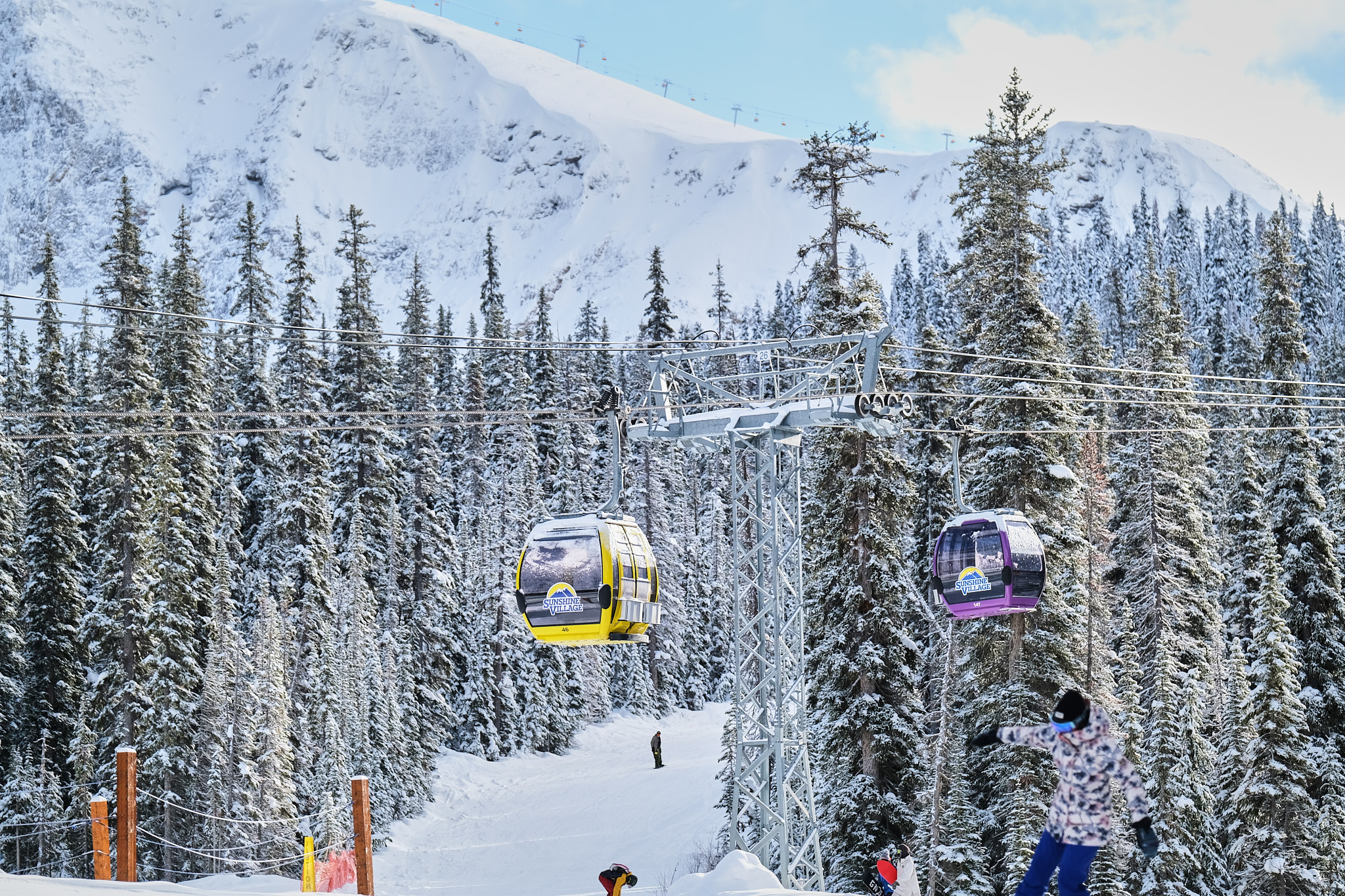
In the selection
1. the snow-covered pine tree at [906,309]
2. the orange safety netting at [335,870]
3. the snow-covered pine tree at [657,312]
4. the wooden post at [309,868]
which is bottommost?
the orange safety netting at [335,870]

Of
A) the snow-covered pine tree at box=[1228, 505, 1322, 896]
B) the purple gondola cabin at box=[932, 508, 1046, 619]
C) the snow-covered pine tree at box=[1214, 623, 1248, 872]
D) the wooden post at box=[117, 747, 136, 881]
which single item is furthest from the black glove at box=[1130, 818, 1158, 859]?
the snow-covered pine tree at box=[1214, 623, 1248, 872]

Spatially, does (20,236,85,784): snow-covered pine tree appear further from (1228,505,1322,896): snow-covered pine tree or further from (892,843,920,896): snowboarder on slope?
(1228,505,1322,896): snow-covered pine tree

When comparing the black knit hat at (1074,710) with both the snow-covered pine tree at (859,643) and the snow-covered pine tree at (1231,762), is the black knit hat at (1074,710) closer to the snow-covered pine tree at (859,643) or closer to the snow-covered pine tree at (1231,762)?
the snow-covered pine tree at (859,643)

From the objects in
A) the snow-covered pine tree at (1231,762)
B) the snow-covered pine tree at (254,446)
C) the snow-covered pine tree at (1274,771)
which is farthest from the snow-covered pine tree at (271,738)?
the snow-covered pine tree at (1274,771)

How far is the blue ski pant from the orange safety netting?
26305 millimetres

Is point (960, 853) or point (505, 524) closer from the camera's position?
point (960, 853)

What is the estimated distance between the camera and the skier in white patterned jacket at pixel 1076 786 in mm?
10602

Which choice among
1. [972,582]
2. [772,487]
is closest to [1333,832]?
[972,582]

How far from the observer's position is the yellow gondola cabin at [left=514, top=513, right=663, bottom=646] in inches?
790

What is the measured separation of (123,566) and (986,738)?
35352 mm

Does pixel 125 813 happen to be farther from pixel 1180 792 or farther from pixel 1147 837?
pixel 1180 792

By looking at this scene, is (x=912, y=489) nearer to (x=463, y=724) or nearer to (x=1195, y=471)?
(x=1195, y=471)

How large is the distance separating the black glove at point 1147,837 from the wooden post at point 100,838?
47.1 feet

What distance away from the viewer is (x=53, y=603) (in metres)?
44.7
